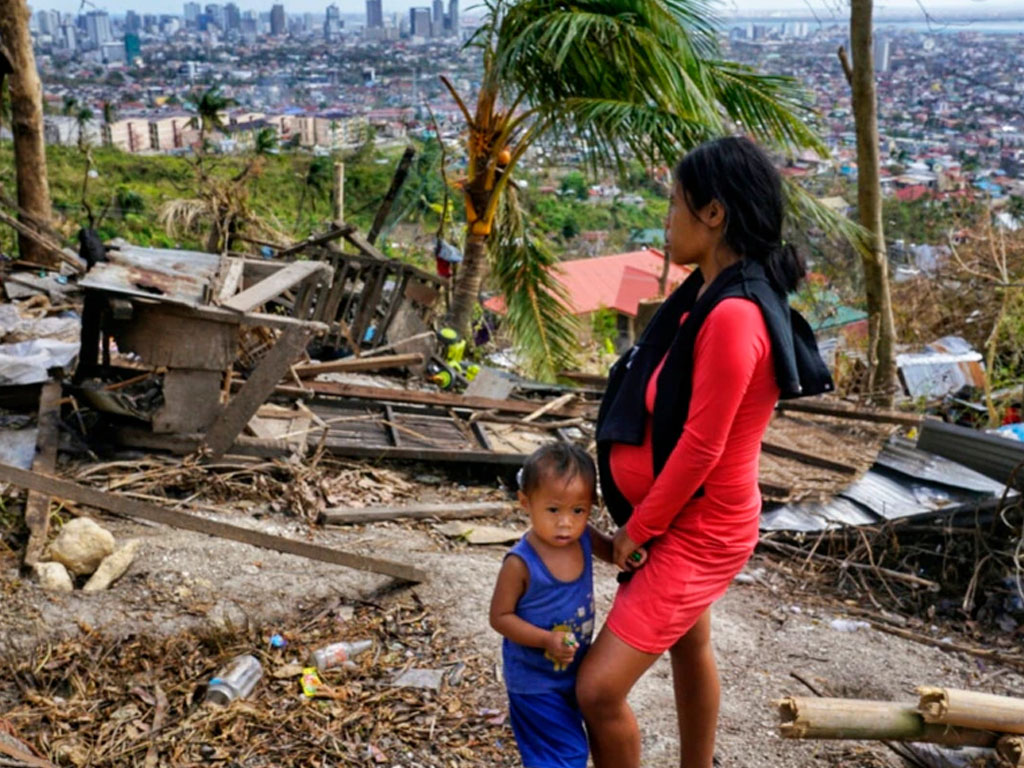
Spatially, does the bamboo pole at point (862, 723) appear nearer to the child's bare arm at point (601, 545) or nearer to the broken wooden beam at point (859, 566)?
the child's bare arm at point (601, 545)

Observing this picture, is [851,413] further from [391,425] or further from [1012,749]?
[1012,749]

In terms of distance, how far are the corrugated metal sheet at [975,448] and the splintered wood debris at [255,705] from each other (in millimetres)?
3169

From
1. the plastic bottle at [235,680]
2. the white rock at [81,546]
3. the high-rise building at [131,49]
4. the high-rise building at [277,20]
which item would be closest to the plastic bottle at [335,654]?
the plastic bottle at [235,680]

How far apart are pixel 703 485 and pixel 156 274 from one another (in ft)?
12.5

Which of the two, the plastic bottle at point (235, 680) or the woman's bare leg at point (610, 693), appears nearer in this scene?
the woman's bare leg at point (610, 693)

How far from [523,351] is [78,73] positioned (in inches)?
2550

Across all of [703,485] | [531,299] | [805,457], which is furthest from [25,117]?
[703,485]

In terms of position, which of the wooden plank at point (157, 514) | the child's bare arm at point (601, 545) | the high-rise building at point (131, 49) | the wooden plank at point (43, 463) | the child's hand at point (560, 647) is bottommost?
the wooden plank at point (43, 463)

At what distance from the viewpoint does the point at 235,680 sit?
3.35 metres

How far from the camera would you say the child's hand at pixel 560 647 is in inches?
90.2

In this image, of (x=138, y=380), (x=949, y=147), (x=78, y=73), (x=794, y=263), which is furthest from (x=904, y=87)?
(x=78, y=73)

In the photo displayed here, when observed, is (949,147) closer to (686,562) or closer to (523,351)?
(523,351)

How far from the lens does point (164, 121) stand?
46.4 m

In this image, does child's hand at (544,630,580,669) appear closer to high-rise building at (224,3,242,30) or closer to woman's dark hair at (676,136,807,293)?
woman's dark hair at (676,136,807,293)
